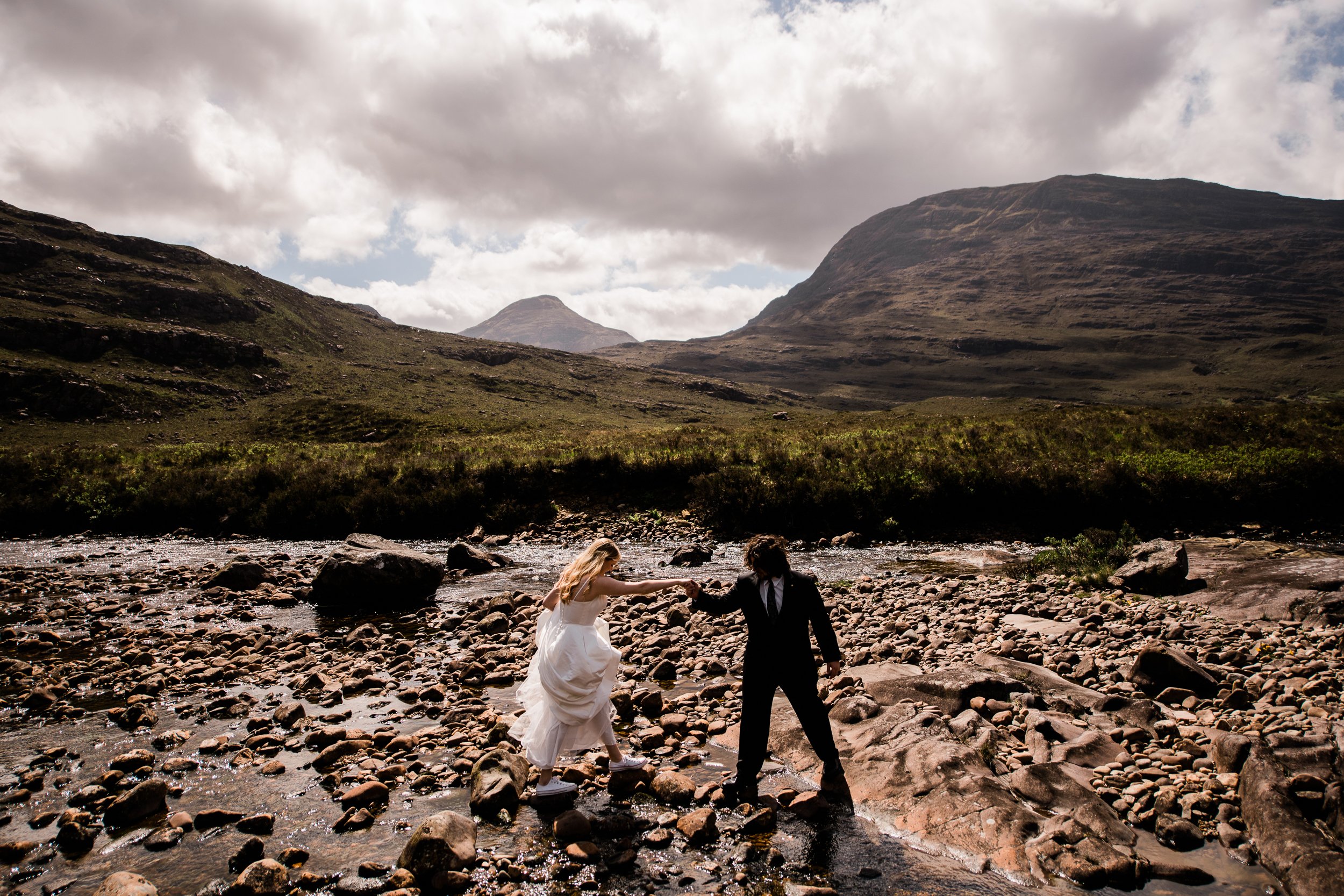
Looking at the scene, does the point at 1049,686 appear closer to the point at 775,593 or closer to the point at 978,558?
the point at 775,593

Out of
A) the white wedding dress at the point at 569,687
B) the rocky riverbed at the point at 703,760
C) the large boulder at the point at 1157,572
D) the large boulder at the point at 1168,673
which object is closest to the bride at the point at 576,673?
the white wedding dress at the point at 569,687

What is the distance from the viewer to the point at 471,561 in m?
20.5

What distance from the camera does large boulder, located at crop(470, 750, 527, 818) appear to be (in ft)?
22.0

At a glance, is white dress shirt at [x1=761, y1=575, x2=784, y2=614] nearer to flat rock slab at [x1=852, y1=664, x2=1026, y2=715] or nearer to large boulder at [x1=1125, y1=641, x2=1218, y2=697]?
flat rock slab at [x1=852, y1=664, x2=1026, y2=715]

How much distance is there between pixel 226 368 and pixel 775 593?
4809 inches

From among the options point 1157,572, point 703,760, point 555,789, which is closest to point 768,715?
point 703,760

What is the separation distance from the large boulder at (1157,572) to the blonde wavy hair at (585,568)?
1282cm

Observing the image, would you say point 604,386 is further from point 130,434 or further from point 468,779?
point 468,779

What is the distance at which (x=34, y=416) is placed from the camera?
241 feet

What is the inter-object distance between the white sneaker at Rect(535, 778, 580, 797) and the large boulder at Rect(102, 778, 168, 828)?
13.6 ft

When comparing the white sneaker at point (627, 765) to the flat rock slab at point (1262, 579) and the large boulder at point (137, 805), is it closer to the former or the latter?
the large boulder at point (137, 805)

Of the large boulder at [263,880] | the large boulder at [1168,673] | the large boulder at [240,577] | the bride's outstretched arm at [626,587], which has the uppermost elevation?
the bride's outstretched arm at [626,587]

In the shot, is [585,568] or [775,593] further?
[585,568]

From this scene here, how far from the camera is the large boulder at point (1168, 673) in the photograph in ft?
27.1
